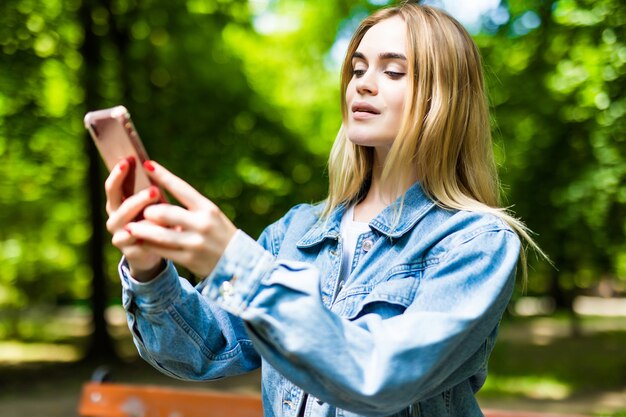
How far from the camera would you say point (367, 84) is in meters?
1.79

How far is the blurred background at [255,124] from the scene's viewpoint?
966 centimetres

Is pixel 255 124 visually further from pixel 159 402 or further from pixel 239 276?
pixel 239 276

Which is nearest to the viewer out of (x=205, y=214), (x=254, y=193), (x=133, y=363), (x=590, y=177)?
(x=205, y=214)

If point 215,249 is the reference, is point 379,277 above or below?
below

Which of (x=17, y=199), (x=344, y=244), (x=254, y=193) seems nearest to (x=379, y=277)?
(x=344, y=244)

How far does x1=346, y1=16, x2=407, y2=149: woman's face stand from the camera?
5.87ft

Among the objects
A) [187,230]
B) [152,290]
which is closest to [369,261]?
[152,290]

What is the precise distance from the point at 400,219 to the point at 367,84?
329 millimetres

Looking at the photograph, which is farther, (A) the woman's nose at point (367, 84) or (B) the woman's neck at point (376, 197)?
(B) the woman's neck at point (376, 197)

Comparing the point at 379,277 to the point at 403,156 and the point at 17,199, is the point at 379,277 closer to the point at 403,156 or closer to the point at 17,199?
the point at 403,156

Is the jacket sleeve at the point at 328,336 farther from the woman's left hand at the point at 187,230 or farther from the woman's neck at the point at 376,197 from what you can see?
the woman's neck at the point at 376,197

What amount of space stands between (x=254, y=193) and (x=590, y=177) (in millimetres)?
4721

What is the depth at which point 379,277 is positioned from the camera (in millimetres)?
1718

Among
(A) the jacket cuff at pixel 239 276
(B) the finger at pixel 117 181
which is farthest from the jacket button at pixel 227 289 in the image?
(B) the finger at pixel 117 181
